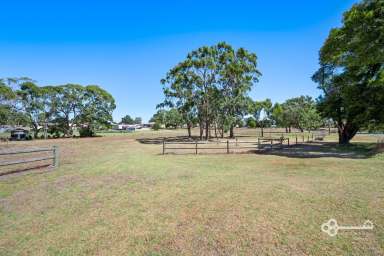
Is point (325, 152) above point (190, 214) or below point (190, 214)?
below

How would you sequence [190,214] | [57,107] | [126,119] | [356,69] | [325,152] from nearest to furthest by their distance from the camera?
[190,214] < [325,152] < [356,69] < [57,107] < [126,119]

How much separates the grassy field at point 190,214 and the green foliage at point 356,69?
9.25 meters

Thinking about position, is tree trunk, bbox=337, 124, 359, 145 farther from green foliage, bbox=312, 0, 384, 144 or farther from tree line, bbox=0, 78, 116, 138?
tree line, bbox=0, 78, 116, 138

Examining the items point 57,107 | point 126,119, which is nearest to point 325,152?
point 57,107

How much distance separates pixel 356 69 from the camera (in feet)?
63.0

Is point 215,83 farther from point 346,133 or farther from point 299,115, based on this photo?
point 299,115

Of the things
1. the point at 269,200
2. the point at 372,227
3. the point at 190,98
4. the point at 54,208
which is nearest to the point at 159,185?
the point at 54,208

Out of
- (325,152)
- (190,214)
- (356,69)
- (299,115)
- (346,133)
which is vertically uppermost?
(356,69)

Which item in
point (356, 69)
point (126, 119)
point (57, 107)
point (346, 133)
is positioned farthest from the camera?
point (126, 119)

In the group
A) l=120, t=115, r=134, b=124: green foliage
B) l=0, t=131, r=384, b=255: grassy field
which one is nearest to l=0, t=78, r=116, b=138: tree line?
l=0, t=131, r=384, b=255: grassy field

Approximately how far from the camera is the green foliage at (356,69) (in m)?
13.6

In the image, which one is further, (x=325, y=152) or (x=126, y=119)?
(x=126, y=119)

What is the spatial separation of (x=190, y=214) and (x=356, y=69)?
21.2 meters

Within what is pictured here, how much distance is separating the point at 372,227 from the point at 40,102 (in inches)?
1916
